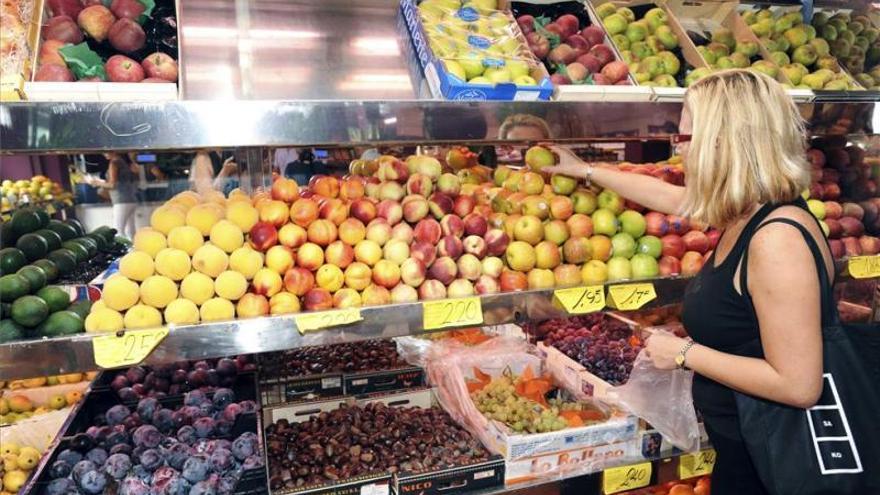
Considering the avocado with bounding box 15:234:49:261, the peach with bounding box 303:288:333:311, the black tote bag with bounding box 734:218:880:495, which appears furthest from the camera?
the avocado with bounding box 15:234:49:261

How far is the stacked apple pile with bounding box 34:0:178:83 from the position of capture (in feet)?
5.14

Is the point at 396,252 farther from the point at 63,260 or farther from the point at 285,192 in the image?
the point at 63,260

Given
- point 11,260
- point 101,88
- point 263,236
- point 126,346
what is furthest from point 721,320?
point 11,260

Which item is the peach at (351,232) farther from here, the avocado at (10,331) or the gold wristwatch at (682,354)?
the gold wristwatch at (682,354)

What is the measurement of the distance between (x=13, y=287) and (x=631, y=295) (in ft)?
6.22

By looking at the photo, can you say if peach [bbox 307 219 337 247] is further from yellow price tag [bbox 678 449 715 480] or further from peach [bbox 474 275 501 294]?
yellow price tag [bbox 678 449 715 480]

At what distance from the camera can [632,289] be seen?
6.77ft

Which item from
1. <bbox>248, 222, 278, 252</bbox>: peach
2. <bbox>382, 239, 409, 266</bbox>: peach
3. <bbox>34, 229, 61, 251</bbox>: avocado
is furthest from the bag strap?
<bbox>34, 229, 61, 251</bbox>: avocado

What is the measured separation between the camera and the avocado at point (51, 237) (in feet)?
7.13

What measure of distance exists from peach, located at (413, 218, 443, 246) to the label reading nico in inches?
43.1

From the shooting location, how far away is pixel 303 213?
6.34 ft

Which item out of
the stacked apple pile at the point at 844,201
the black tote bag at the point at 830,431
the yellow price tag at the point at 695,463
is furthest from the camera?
the stacked apple pile at the point at 844,201

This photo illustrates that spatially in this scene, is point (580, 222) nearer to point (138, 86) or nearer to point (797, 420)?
point (797, 420)

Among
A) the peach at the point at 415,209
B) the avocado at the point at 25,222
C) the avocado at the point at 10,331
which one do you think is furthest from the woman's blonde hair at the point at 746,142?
the avocado at the point at 25,222
